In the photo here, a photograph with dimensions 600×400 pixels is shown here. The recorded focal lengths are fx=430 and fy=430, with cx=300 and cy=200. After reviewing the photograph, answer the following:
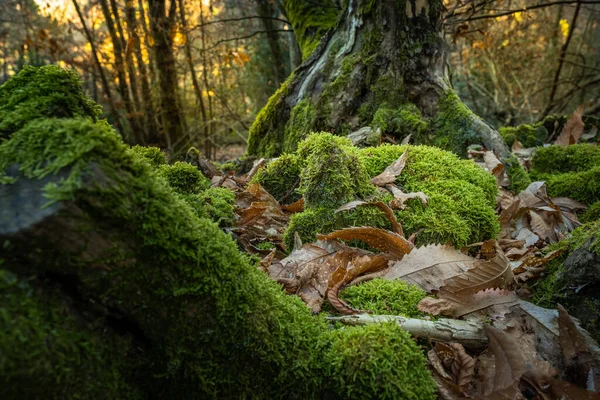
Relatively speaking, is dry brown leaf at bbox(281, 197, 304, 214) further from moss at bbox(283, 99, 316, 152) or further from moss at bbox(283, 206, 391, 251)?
moss at bbox(283, 99, 316, 152)

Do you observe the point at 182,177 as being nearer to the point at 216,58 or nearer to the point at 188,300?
the point at 188,300

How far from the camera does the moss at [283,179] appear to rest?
333cm

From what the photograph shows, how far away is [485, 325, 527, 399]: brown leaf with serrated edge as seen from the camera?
1.49 meters

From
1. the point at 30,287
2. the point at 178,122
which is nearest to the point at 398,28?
the point at 30,287

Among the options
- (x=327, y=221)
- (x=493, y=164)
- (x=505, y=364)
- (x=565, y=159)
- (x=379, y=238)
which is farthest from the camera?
(x=565, y=159)

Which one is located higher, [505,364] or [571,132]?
[505,364]

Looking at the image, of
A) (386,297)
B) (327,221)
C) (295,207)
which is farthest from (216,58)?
(386,297)

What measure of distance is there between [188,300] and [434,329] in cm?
102

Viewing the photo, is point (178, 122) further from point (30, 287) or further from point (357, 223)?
point (30, 287)

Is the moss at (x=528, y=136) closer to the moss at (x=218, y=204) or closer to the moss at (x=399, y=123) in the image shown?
the moss at (x=399, y=123)

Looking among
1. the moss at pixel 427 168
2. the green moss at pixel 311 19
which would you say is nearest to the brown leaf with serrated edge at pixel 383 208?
the moss at pixel 427 168

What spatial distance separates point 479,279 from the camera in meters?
1.96

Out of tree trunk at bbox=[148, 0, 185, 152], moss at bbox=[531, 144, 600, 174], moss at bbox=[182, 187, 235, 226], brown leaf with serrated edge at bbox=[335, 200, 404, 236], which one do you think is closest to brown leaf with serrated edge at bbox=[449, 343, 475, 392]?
brown leaf with serrated edge at bbox=[335, 200, 404, 236]

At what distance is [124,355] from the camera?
1.16 m
